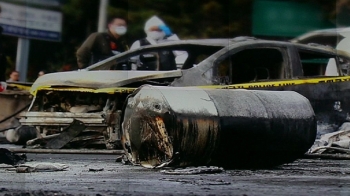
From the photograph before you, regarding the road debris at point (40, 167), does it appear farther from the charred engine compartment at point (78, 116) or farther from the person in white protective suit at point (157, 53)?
the charred engine compartment at point (78, 116)

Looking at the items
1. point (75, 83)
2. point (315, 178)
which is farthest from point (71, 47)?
point (315, 178)

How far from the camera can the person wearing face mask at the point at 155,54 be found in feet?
25.6

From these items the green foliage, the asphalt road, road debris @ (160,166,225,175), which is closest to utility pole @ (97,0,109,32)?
the green foliage

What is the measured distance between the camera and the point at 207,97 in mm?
7234

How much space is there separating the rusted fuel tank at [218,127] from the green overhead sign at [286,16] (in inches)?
25.9

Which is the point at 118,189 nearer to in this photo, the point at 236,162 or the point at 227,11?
the point at 236,162

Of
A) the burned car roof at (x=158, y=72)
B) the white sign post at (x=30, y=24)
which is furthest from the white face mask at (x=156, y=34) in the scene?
the white sign post at (x=30, y=24)

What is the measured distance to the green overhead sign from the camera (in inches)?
306

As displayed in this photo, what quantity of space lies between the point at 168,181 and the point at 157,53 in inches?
82.2

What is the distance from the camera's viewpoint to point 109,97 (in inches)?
362

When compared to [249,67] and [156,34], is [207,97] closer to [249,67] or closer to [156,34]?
[156,34]

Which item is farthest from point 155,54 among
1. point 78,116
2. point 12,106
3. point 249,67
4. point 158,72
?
point 12,106

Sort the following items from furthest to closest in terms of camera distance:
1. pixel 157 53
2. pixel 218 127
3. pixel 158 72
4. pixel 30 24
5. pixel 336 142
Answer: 1. pixel 336 142
2. pixel 158 72
3. pixel 157 53
4. pixel 30 24
5. pixel 218 127

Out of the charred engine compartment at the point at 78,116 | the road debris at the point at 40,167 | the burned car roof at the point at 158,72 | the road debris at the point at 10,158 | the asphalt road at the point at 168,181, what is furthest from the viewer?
the charred engine compartment at the point at 78,116
